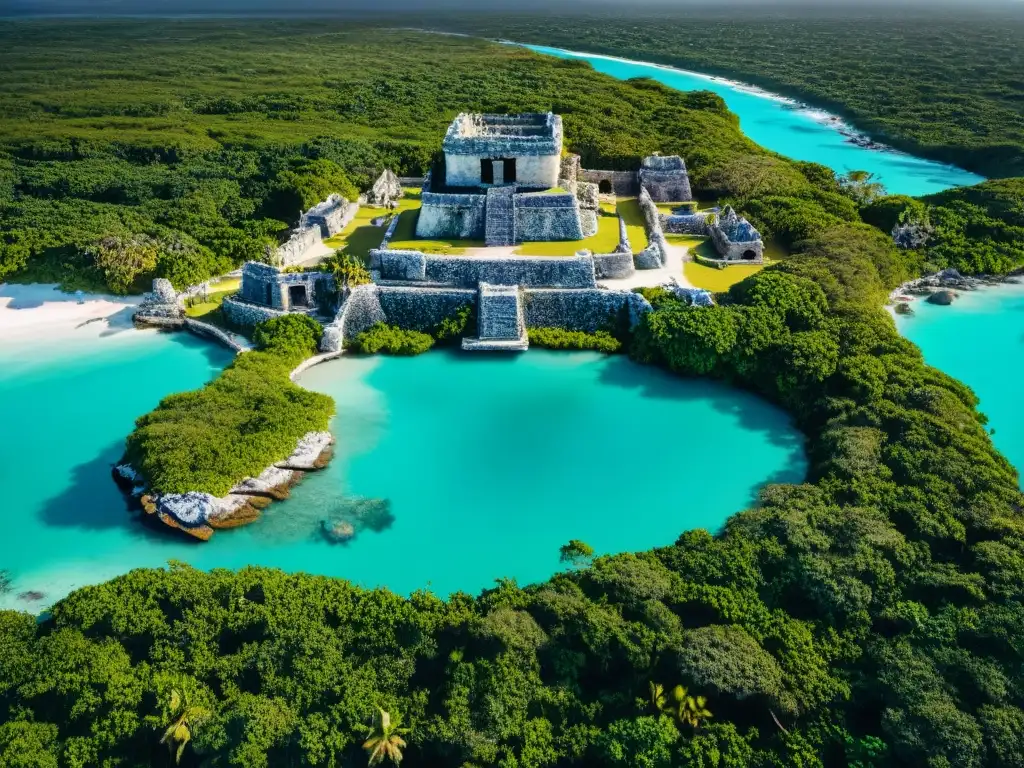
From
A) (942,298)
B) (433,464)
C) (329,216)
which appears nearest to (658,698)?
(433,464)

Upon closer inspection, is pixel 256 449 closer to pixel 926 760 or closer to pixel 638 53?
pixel 926 760


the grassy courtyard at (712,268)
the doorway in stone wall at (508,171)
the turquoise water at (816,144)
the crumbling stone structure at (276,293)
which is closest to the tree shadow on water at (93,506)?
the crumbling stone structure at (276,293)

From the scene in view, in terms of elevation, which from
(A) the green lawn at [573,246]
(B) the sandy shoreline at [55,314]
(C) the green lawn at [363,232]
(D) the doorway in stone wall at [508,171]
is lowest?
(B) the sandy shoreline at [55,314]

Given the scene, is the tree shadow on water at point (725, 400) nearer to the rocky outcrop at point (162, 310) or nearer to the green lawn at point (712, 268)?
the green lawn at point (712, 268)

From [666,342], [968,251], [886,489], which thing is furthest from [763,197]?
[886,489]

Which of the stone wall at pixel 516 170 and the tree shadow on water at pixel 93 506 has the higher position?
the stone wall at pixel 516 170

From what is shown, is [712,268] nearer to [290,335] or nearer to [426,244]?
[426,244]
